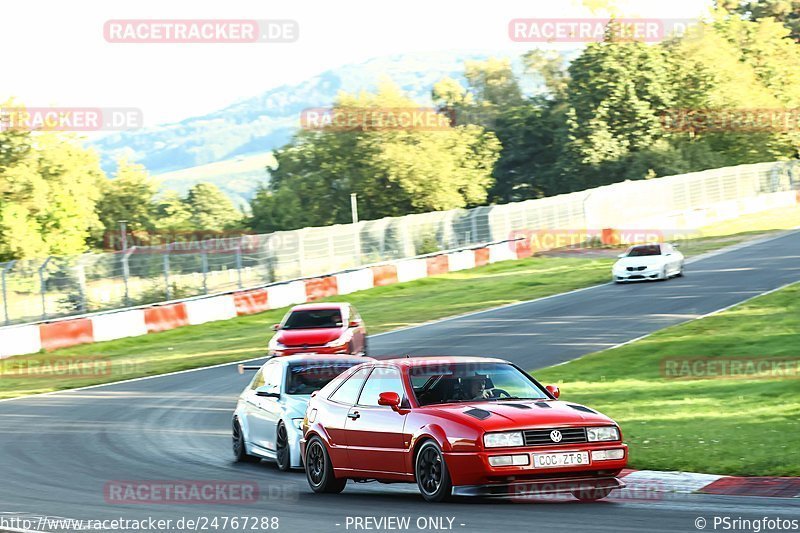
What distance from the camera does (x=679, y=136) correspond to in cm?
7756

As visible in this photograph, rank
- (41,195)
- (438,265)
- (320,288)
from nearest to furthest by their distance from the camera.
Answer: (320,288) → (438,265) → (41,195)

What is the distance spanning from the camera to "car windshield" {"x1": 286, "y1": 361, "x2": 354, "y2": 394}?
1440cm

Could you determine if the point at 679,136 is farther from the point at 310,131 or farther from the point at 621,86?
the point at 310,131

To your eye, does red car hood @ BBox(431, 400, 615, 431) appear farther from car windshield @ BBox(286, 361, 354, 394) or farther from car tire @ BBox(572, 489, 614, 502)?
car windshield @ BBox(286, 361, 354, 394)

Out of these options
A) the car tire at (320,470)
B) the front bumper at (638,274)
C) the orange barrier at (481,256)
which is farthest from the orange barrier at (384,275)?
the car tire at (320,470)

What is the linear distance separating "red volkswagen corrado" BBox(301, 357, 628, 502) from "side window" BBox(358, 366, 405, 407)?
0.01 metres

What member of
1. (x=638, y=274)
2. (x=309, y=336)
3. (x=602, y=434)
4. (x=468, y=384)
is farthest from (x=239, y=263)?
(x=602, y=434)

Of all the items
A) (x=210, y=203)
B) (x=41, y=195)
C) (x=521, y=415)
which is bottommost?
(x=521, y=415)

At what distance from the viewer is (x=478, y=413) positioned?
10055 millimetres

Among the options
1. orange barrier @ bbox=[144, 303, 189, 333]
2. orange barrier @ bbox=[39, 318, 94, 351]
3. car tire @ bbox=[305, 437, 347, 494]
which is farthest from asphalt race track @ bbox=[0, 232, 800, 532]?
orange barrier @ bbox=[144, 303, 189, 333]

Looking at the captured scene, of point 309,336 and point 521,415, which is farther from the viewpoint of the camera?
point 309,336

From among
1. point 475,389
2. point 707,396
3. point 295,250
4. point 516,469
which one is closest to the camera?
point 516,469

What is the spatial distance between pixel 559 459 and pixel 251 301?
28.7 m

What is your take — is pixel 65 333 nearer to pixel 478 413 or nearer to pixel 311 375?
pixel 311 375
